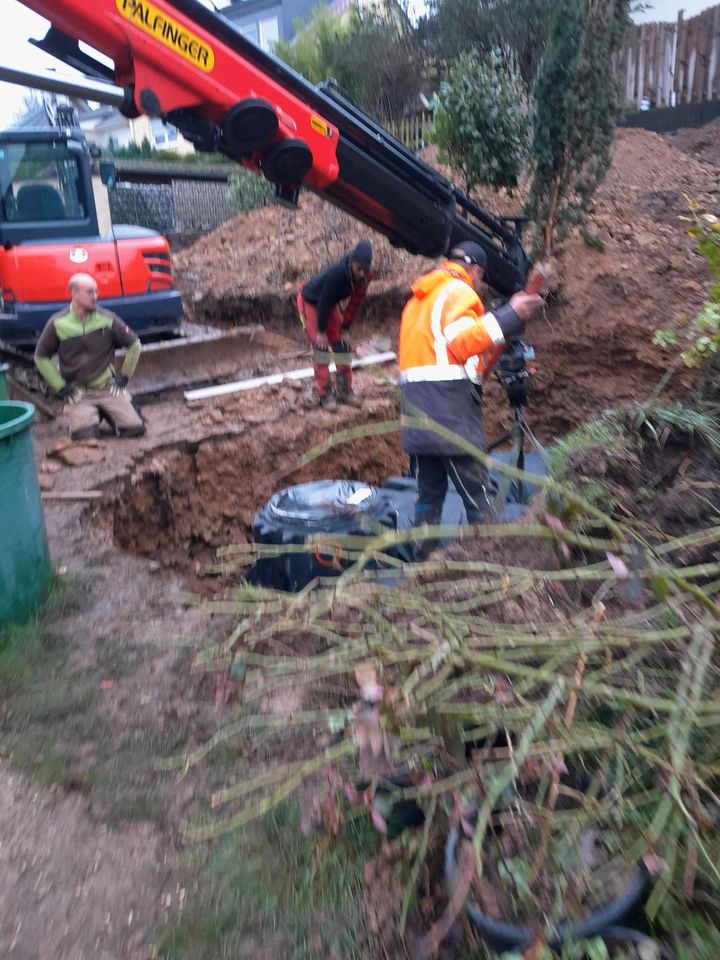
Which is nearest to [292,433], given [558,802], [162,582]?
[162,582]

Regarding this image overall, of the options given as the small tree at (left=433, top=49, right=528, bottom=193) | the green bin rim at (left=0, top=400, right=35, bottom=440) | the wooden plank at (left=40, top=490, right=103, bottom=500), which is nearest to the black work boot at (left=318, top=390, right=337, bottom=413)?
the wooden plank at (left=40, top=490, right=103, bottom=500)

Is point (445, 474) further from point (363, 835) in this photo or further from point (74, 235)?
point (74, 235)

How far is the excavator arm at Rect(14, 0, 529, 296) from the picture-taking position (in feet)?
13.5

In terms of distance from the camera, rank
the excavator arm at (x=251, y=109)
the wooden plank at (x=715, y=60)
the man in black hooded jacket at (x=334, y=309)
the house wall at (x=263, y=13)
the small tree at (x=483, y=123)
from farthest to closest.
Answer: the house wall at (x=263, y=13) → the wooden plank at (x=715, y=60) → the small tree at (x=483, y=123) → the man in black hooded jacket at (x=334, y=309) → the excavator arm at (x=251, y=109)

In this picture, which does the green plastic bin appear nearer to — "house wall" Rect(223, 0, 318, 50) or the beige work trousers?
the beige work trousers

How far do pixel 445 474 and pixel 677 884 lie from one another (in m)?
3.03

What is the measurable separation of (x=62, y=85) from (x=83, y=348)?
2502 millimetres

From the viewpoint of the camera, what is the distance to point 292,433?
7441 millimetres

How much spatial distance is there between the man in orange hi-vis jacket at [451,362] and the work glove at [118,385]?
3.63 m

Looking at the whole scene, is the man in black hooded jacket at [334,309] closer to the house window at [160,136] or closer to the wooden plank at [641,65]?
the wooden plank at [641,65]

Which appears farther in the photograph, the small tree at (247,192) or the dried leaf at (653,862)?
the small tree at (247,192)

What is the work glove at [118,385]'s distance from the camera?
23.5 ft

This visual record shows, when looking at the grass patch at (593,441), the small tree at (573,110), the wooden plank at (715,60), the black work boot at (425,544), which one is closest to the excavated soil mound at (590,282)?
the small tree at (573,110)

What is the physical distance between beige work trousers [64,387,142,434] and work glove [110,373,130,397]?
32mm
